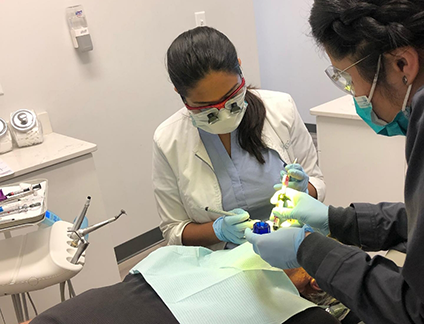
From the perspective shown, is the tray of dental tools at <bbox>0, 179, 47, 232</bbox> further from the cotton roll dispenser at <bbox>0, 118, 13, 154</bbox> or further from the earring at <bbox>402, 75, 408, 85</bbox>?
the earring at <bbox>402, 75, 408, 85</bbox>

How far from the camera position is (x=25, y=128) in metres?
2.13

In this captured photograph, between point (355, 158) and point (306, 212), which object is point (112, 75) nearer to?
point (355, 158)

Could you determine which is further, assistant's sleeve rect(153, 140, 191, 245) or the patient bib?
assistant's sleeve rect(153, 140, 191, 245)

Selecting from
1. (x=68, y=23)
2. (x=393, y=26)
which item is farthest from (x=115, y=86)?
(x=393, y=26)

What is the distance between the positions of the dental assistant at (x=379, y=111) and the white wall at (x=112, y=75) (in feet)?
4.77

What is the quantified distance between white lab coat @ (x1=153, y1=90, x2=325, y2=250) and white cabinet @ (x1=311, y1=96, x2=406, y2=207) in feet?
2.27

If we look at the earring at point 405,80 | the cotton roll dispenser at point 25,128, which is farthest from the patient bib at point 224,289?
the cotton roll dispenser at point 25,128

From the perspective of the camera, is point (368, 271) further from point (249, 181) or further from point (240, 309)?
point (249, 181)

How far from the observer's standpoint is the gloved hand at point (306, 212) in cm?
127

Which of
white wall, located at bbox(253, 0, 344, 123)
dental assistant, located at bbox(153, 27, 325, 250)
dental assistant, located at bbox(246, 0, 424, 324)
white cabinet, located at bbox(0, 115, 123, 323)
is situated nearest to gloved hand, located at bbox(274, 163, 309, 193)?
dental assistant, located at bbox(153, 27, 325, 250)

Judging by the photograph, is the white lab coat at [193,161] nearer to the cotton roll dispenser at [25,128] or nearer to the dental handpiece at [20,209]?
the dental handpiece at [20,209]

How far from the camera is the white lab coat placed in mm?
1533

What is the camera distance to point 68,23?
232 centimetres

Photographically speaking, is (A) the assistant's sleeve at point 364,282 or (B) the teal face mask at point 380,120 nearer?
(A) the assistant's sleeve at point 364,282
